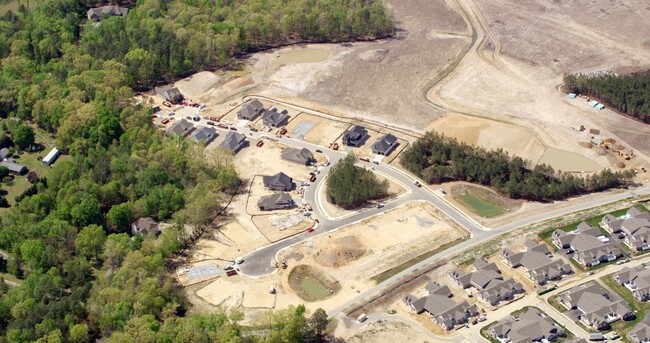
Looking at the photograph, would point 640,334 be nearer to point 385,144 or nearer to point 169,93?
point 385,144

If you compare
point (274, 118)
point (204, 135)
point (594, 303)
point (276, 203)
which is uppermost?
point (594, 303)

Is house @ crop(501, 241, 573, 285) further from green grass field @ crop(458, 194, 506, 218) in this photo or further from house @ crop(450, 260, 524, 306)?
green grass field @ crop(458, 194, 506, 218)

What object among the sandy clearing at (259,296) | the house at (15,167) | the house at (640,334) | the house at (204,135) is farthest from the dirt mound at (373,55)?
the house at (640,334)

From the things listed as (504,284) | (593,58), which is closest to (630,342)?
(504,284)

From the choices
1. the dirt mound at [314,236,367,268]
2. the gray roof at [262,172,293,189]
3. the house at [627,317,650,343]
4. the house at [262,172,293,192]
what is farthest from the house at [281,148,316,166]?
the house at [627,317,650,343]

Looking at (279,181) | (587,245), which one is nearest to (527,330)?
(587,245)

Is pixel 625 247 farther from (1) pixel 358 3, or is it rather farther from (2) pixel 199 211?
(1) pixel 358 3
